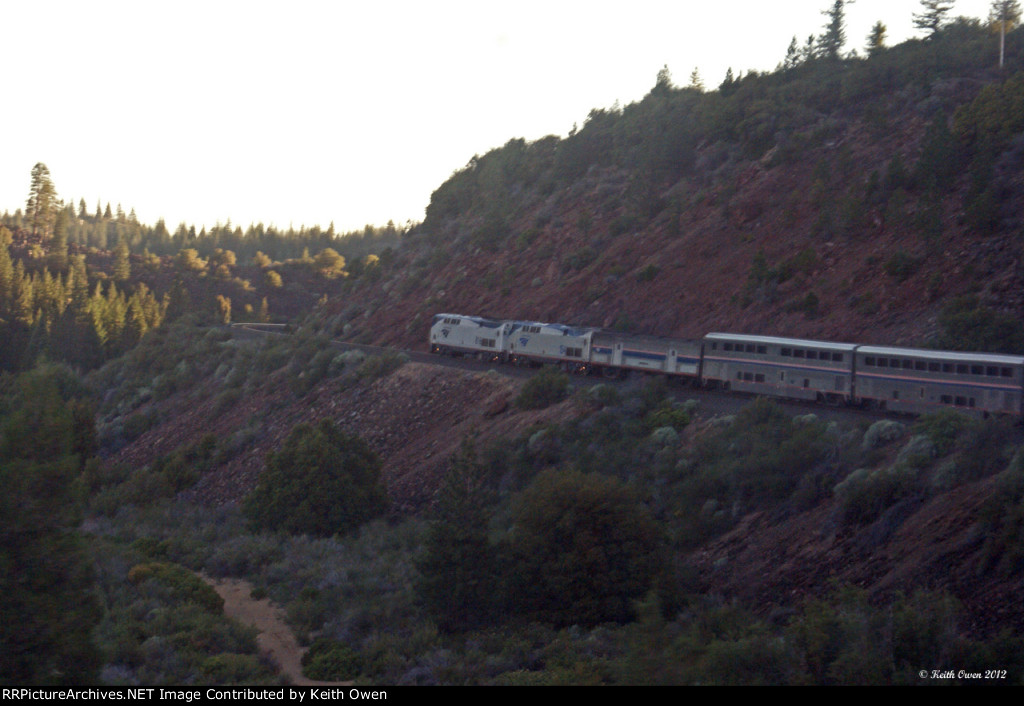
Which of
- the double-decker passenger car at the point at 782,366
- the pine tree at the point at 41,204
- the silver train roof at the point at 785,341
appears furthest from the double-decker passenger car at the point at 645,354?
the pine tree at the point at 41,204

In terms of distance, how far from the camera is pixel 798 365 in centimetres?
3562

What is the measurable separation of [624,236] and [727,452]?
1546 inches

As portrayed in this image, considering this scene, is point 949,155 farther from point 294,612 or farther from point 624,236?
point 294,612

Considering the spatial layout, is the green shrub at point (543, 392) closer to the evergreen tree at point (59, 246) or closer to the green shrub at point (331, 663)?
the green shrub at point (331, 663)

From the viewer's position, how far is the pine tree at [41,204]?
567ft

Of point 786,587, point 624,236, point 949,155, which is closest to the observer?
point 786,587

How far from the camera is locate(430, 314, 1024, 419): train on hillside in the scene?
1164 inches

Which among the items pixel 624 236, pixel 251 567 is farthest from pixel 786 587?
pixel 624 236

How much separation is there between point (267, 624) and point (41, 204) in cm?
18102

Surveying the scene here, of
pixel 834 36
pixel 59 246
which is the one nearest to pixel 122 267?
pixel 59 246

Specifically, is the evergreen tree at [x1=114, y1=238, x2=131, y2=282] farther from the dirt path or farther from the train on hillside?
the dirt path

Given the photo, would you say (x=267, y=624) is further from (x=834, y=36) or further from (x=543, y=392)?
(x=834, y=36)
